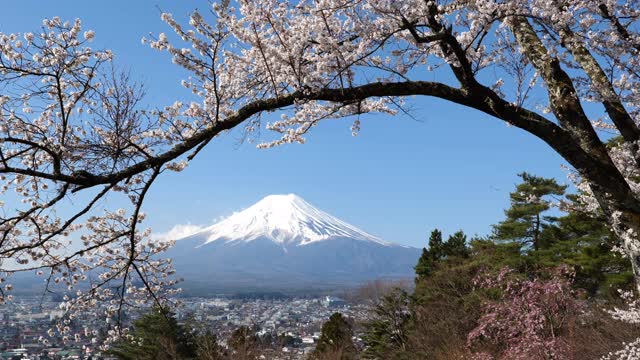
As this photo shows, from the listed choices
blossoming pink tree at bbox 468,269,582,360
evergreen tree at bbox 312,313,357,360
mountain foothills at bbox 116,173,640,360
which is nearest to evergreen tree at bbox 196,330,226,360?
mountain foothills at bbox 116,173,640,360

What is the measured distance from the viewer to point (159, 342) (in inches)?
801

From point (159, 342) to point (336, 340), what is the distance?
8086 mm

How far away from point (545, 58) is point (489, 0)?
0.46 meters

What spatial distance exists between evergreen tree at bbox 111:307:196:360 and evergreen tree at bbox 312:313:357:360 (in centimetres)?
574

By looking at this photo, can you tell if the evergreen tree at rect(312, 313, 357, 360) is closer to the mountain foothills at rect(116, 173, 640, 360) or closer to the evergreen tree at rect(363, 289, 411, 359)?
the mountain foothills at rect(116, 173, 640, 360)

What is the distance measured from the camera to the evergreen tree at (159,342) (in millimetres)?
19984

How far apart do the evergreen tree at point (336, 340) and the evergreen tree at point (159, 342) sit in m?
5.74

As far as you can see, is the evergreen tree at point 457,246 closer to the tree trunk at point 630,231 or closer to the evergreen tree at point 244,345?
the evergreen tree at point 244,345

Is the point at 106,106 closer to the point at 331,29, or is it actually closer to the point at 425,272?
the point at 331,29

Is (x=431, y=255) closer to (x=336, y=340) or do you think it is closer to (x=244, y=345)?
(x=336, y=340)

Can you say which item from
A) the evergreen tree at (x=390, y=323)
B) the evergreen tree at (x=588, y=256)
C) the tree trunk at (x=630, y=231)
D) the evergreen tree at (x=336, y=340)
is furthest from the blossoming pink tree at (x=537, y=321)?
the evergreen tree at (x=336, y=340)

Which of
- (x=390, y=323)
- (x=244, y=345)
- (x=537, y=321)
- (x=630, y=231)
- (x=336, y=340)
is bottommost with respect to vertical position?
(x=336, y=340)

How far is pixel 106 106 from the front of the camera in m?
3.32

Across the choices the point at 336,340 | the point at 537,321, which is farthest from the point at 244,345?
the point at 537,321
